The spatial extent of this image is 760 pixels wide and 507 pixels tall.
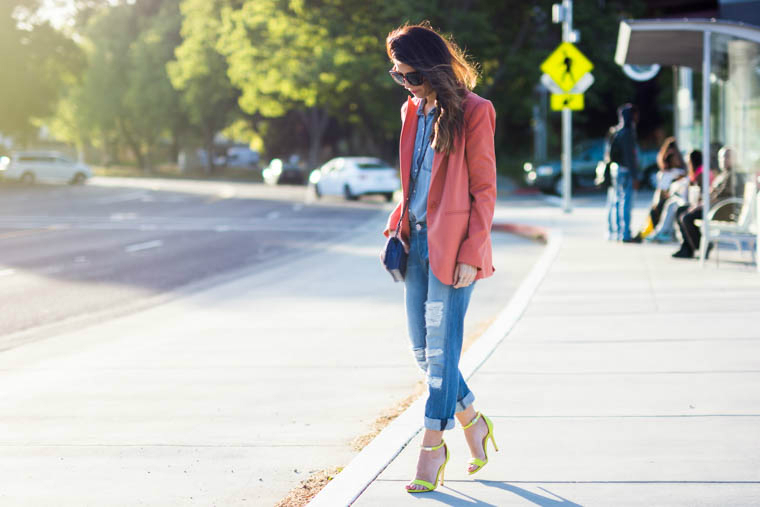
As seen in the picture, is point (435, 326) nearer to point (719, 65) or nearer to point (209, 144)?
point (719, 65)

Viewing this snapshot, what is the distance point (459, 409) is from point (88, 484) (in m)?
1.74

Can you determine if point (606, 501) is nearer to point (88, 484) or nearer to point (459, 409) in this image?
point (459, 409)

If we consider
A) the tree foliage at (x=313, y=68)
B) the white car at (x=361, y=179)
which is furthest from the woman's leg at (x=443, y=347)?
the white car at (x=361, y=179)

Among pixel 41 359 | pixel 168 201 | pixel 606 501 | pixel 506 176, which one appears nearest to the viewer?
pixel 606 501

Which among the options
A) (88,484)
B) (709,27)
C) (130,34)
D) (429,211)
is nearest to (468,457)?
(429,211)

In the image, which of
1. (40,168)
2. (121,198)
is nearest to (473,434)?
(121,198)

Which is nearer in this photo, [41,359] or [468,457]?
[468,457]

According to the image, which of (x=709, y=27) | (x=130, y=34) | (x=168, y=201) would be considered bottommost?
(x=168, y=201)

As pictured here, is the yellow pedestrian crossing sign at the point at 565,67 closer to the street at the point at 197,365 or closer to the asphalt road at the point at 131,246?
the street at the point at 197,365

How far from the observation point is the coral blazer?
4.24 metres

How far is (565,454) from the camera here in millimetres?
4914

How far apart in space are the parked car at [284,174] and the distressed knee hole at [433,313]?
48447 millimetres

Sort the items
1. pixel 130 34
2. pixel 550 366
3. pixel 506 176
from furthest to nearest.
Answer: pixel 130 34, pixel 506 176, pixel 550 366

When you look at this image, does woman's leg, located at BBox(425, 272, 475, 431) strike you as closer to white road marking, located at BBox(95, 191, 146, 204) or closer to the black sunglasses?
the black sunglasses
